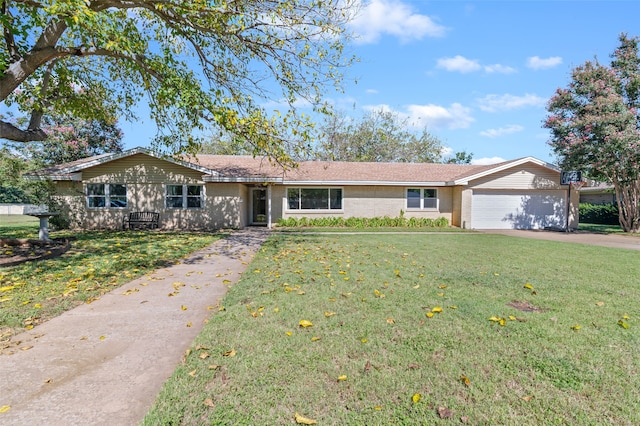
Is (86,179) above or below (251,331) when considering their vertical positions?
above

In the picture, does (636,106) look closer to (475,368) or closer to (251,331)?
(475,368)

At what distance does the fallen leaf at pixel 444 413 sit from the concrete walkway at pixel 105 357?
2161 millimetres

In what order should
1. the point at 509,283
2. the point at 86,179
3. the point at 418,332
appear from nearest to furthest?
the point at 418,332 → the point at 509,283 → the point at 86,179

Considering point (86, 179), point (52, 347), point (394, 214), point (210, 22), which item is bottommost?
point (52, 347)

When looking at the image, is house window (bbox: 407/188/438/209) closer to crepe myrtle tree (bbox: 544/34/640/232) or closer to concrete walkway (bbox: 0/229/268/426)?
crepe myrtle tree (bbox: 544/34/640/232)

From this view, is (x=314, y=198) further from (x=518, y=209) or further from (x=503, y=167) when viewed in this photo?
(x=518, y=209)

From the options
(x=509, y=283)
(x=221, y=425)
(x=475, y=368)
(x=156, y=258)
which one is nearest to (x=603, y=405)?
(x=475, y=368)

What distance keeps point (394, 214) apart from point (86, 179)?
667 inches

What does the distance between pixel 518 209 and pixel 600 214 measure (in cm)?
1207

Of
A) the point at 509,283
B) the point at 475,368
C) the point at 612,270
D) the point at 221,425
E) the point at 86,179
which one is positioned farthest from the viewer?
the point at 86,179

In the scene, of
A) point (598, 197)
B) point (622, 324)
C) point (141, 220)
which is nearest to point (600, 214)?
point (598, 197)

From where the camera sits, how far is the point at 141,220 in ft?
53.4

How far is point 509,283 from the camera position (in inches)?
231

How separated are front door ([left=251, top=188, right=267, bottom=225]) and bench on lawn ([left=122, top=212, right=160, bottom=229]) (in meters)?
6.02
